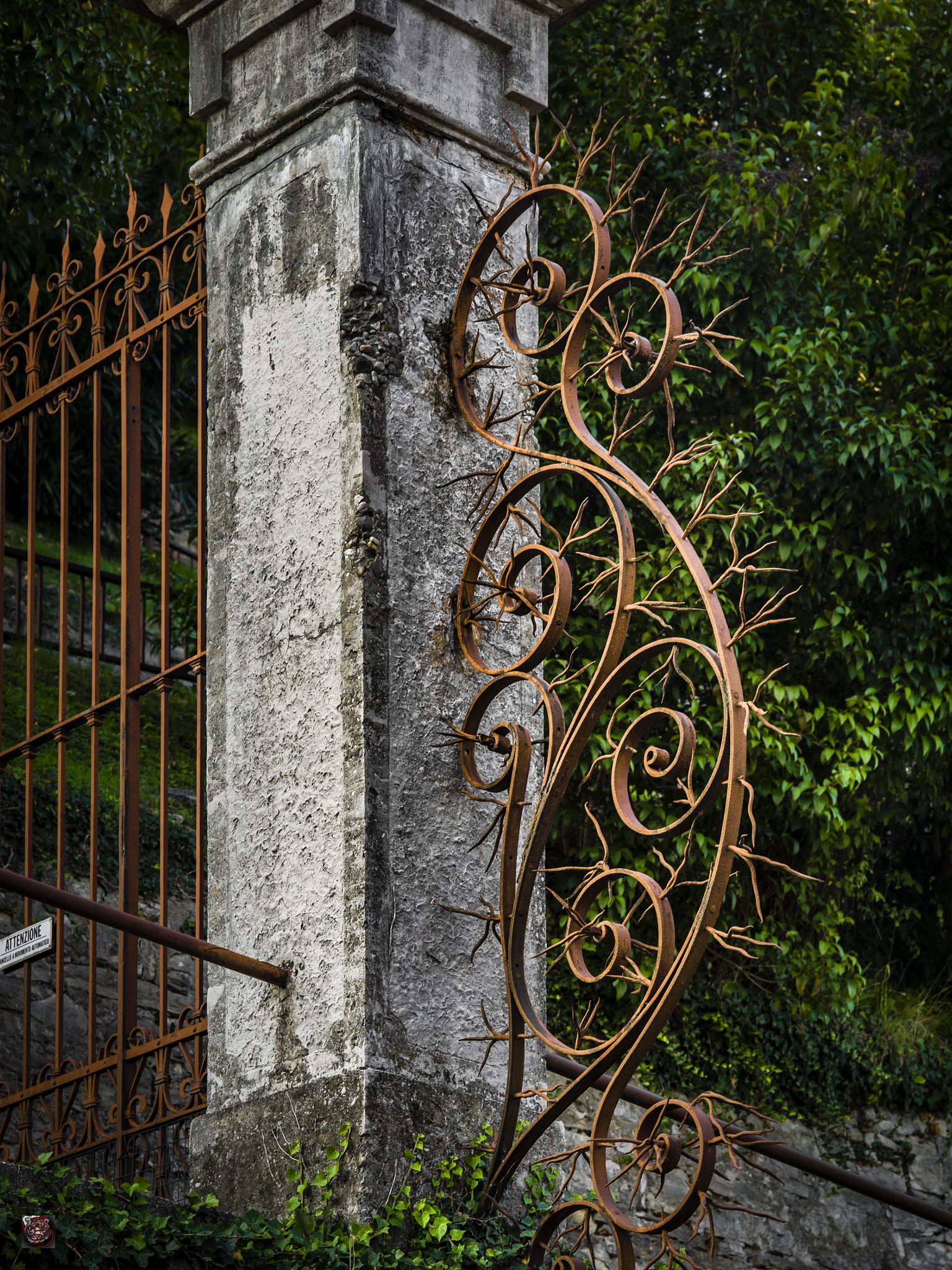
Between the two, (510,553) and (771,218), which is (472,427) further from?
(771,218)

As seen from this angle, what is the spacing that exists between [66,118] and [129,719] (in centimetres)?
527

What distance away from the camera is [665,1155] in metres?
2.49

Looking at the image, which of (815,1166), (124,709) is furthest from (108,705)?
(815,1166)

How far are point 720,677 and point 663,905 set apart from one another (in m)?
0.40

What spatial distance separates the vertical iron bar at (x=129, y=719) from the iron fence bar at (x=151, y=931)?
37cm

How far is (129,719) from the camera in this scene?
3.75 metres

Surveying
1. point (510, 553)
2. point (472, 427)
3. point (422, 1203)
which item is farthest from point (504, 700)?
point (422, 1203)

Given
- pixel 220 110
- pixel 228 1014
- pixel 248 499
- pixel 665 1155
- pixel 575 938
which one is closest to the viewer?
pixel 665 1155

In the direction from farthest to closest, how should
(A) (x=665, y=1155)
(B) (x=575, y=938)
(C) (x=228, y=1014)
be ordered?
(C) (x=228, y=1014)
(B) (x=575, y=938)
(A) (x=665, y=1155)

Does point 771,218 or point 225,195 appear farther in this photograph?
point 771,218

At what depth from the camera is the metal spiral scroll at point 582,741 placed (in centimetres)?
250

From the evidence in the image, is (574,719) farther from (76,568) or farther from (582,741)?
(76,568)

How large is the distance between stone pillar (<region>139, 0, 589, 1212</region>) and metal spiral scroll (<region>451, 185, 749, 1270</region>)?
0.33 ft

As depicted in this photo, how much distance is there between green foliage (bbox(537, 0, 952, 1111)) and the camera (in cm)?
764
